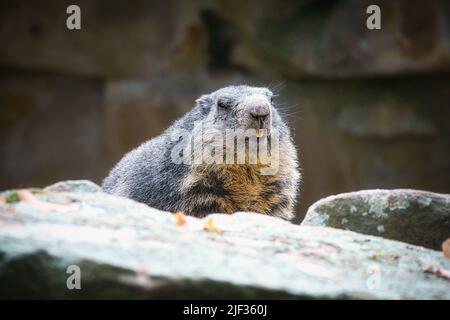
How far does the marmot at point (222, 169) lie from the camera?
6805 millimetres

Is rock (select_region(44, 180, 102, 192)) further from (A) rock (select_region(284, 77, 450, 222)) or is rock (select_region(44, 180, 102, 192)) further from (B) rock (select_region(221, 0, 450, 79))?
(B) rock (select_region(221, 0, 450, 79))

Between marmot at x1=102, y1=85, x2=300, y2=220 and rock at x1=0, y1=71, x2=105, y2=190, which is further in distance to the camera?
rock at x1=0, y1=71, x2=105, y2=190

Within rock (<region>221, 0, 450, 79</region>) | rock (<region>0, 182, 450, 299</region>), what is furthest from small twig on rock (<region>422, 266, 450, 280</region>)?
rock (<region>221, 0, 450, 79</region>)

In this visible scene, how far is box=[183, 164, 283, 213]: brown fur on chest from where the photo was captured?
268 inches

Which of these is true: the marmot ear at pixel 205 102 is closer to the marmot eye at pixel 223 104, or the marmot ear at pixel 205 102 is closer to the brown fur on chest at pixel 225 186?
the marmot eye at pixel 223 104

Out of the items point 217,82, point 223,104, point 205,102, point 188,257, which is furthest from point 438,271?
point 217,82

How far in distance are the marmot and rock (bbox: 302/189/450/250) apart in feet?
3.19

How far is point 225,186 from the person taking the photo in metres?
6.88

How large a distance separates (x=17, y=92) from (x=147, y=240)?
9520mm

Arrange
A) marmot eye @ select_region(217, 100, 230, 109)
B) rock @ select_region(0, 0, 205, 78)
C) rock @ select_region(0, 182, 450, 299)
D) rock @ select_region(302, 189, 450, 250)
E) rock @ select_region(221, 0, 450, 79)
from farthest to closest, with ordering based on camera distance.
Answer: rock @ select_region(0, 0, 205, 78)
rock @ select_region(221, 0, 450, 79)
marmot eye @ select_region(217, 100, 230, 109)
rock @ select_region(302, 189, 450, 250)
rock @ select_region(0, 182, 450, 299)

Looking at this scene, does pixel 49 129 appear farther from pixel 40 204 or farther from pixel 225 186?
pixel 40 204

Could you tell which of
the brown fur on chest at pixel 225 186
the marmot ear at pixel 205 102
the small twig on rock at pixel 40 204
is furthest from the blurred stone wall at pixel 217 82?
the small twig on rock at pixel 40 204

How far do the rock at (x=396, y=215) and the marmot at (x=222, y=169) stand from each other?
0.97 metres

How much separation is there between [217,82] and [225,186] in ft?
20.2
